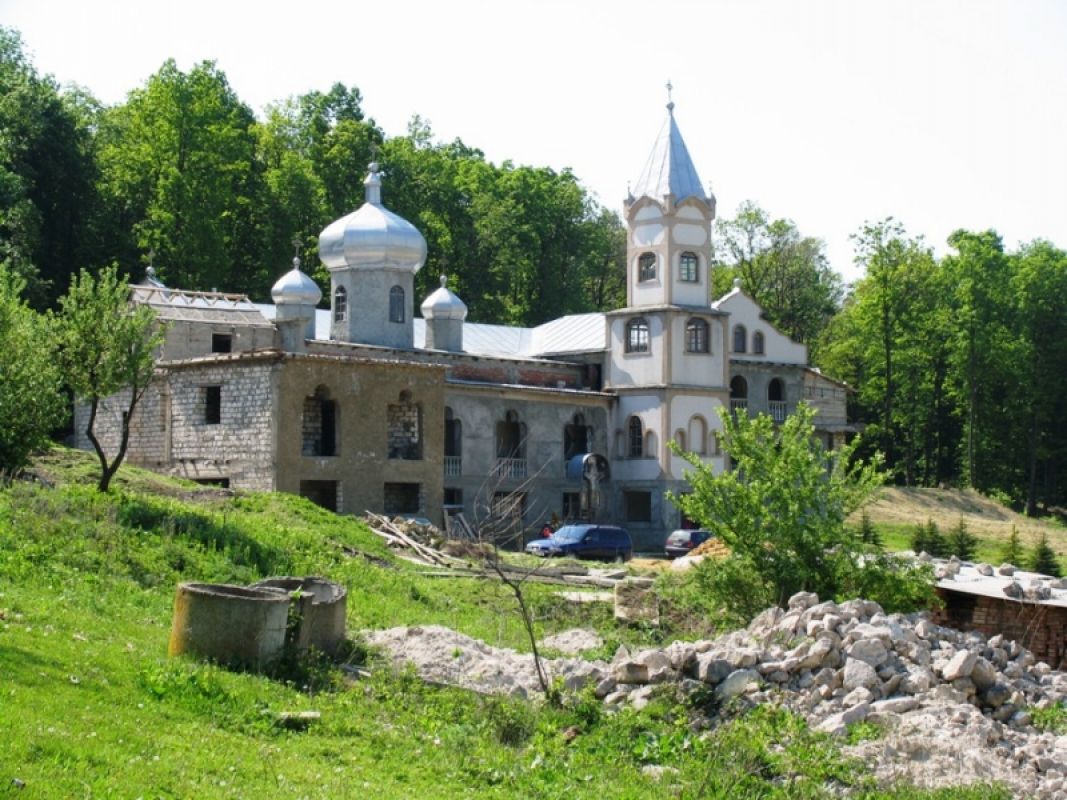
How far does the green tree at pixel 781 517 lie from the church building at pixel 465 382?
18.5m

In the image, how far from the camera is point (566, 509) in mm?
52906

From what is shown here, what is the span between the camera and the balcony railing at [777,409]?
6094cm

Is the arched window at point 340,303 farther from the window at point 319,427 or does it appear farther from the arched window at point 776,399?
the arched window at point 776,399

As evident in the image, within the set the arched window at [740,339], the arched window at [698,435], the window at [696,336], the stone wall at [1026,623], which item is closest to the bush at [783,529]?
the stone wall at [1026,623]

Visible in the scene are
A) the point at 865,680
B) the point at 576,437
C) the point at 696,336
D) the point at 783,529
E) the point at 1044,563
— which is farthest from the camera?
the point at 696,336

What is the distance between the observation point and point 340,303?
52.5 metres

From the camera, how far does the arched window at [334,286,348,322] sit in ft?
172

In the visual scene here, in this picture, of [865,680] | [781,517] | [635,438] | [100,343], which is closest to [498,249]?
[635,438]

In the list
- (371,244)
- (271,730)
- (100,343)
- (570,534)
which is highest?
(371,244)

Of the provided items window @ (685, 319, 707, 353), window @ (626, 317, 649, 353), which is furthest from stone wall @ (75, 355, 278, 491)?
window @ (685, 319, 707, 353)

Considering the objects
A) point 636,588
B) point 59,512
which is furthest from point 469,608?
point 59,512

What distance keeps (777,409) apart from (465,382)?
15632 mm

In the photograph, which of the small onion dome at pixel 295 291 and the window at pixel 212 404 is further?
the small onion dome at pixel 295 291

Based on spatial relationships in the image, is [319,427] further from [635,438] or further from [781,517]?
[781,517]
